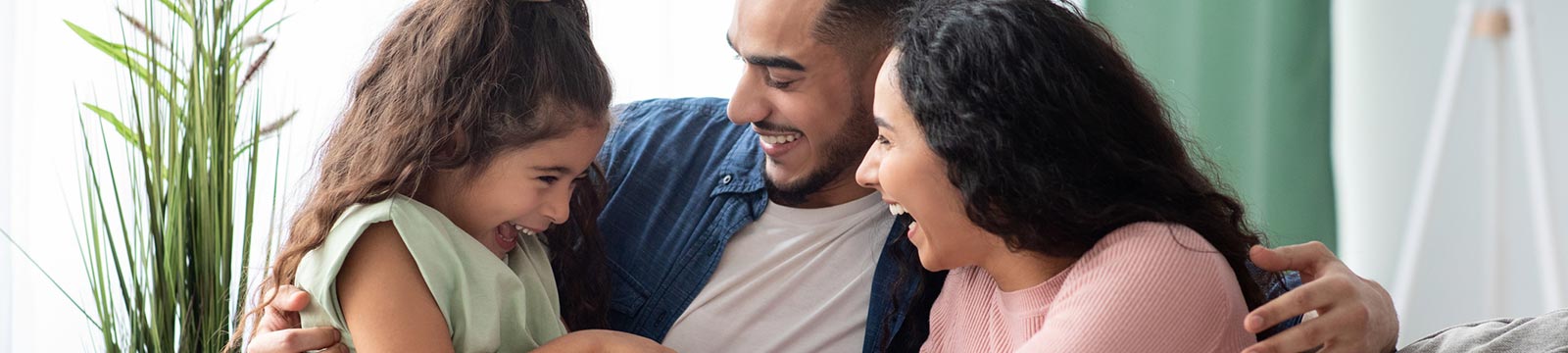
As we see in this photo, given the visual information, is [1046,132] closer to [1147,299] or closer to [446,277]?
[1147,299]

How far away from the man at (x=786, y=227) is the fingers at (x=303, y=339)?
449 millimetres

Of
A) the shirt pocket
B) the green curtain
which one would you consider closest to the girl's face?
the shirt pocket

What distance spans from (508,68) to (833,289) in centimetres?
53

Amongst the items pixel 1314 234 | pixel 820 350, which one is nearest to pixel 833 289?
pixel 820 350

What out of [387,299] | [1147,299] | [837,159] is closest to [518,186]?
[387,299]

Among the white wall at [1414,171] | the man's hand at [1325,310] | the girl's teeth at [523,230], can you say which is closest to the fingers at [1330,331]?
the man's hand at [1325,310]

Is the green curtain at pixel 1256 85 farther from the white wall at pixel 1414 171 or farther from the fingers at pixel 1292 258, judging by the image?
the fingers at pixel 1292 258

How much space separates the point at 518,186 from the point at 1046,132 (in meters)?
0.58

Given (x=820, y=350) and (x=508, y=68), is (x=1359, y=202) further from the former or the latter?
(x=508, y=68)

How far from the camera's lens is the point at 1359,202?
3.09 meters

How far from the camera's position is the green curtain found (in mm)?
2801

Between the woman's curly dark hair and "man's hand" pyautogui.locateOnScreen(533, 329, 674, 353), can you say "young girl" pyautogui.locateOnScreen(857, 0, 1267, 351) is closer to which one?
the woman's curly dark hair

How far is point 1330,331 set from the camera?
1.27 meters

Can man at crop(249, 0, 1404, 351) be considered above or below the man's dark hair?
below
